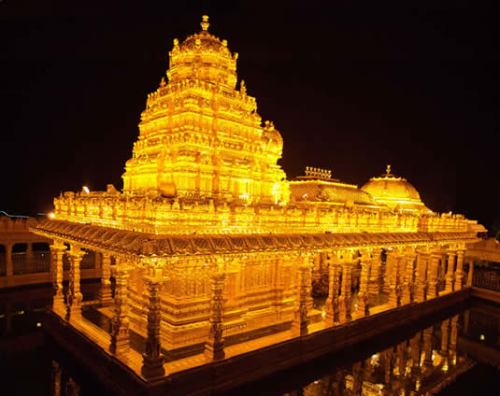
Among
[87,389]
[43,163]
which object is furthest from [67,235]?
[43,163]

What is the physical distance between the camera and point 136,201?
7.69m

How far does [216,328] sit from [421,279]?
1031 cm

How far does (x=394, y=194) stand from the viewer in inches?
791

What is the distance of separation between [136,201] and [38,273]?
12619 mm

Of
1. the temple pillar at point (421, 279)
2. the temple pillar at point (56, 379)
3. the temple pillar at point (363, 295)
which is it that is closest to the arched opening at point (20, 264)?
the temple pillar at point (56, 379)

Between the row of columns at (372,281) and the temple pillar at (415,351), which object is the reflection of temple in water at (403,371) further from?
the row of columns at (372,281)

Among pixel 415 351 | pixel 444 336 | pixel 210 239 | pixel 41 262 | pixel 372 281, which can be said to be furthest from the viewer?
pixel 41 262

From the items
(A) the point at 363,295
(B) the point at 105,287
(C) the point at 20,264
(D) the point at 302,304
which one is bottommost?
(C) the point at 20,264

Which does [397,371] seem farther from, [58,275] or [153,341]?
[58,275]

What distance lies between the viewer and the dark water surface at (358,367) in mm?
8305

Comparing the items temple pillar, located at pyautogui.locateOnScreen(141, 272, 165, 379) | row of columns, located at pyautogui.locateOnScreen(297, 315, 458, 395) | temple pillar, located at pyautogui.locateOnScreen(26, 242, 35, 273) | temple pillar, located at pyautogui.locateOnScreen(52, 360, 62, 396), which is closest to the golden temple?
temple pillar, located at pyautogui.locateOnScreen(141, 272, 165, 379)

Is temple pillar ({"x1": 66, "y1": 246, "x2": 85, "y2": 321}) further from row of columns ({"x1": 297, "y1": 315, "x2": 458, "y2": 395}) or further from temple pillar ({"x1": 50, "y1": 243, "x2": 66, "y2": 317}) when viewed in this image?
row of columns ({"x1": 297, "y1": 315, "x2": 458, "y2": 395})

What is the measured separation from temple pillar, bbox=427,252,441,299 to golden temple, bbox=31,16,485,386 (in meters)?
0.04

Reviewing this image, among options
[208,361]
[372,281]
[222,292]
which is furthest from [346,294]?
[372,281]
